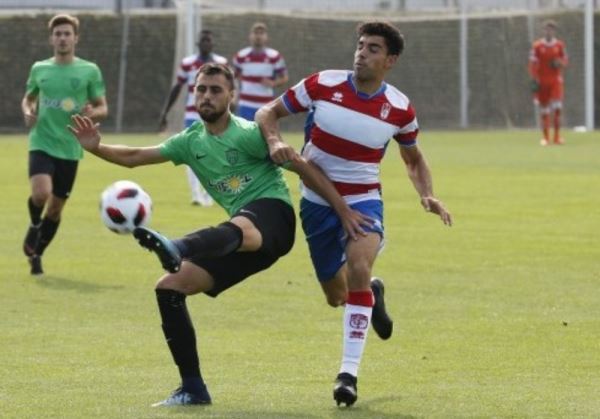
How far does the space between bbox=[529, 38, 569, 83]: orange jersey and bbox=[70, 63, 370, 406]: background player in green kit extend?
27458 millimetres

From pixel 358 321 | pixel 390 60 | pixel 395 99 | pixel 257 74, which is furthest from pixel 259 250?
pixel 257 74

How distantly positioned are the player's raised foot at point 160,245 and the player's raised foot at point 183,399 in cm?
85

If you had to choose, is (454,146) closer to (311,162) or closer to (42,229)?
(42,229)

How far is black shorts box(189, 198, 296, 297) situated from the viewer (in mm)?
8758

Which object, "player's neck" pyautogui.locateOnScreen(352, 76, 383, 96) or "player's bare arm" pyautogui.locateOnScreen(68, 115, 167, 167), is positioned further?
"player's neck" pyautogui.locateOnScreen(352, 76, 383, 96)

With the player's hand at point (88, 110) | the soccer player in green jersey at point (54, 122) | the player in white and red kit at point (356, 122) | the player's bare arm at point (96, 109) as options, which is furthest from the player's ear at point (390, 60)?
the soccer player in green jersey at point (54, 122)

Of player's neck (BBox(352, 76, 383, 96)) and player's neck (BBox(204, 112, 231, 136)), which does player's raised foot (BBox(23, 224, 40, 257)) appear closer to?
player's neck (BBox(204, 112, 231, 136))

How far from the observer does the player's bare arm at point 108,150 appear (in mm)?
9203

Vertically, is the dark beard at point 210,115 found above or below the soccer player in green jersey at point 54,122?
above

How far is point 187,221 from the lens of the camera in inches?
782

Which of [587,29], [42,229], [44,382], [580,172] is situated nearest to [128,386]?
[44,382]

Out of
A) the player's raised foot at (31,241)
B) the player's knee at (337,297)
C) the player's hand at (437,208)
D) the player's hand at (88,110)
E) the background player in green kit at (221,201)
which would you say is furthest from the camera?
the player's raised foot at (31,241)

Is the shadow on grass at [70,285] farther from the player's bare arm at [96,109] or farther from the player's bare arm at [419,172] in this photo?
the player's bare arm at [419,172]

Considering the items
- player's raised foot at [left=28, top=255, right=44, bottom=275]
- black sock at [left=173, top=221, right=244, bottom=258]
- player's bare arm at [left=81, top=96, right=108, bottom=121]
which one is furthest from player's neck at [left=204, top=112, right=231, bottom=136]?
player's raised foot at [left=28, top=255, right=44, bottom=275]
